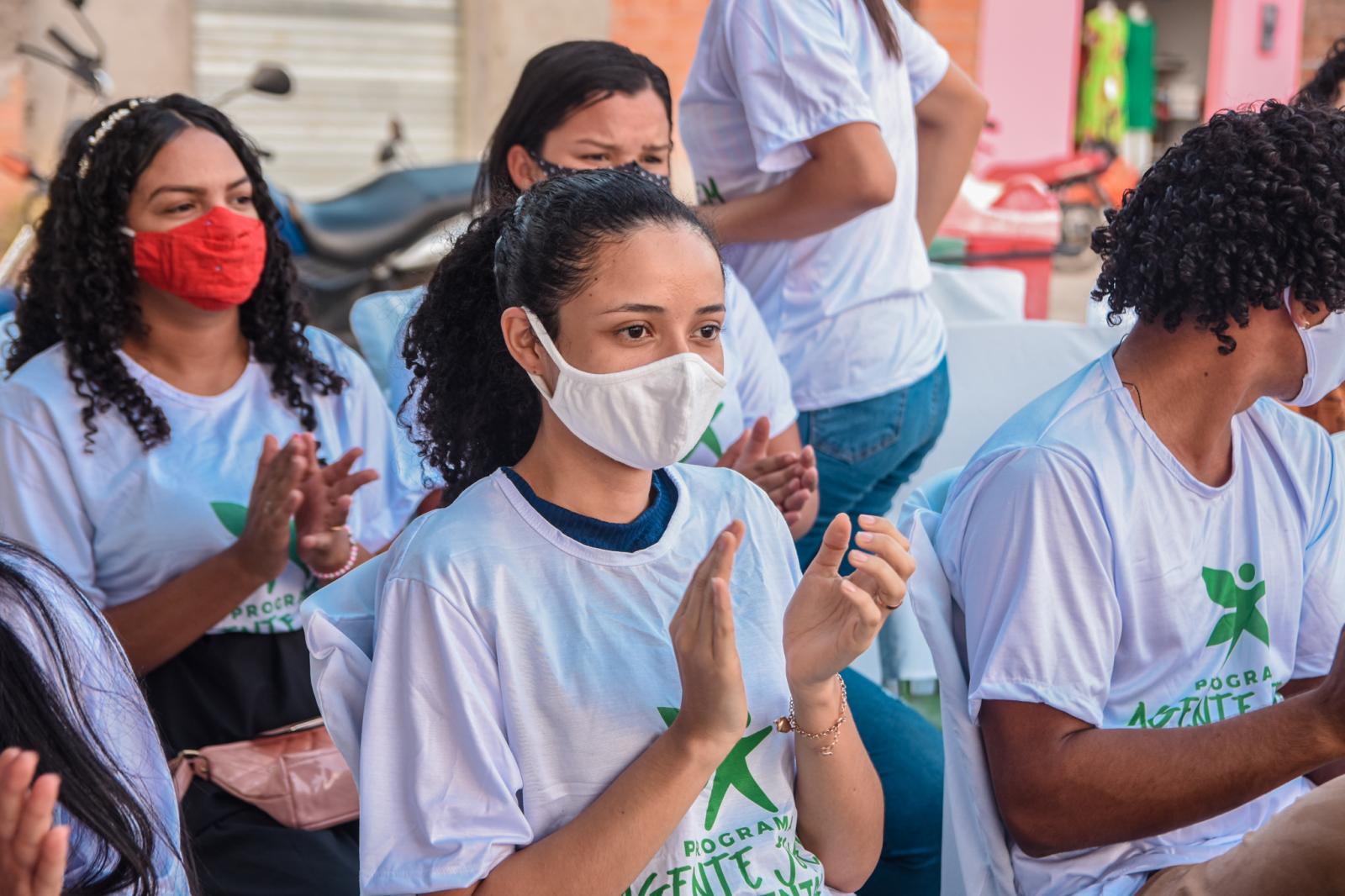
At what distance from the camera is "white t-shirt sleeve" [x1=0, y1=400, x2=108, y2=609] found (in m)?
2.27

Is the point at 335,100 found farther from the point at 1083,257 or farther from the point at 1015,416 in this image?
the point at 1015,416

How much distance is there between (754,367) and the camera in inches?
107

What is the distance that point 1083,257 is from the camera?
12.2 meters

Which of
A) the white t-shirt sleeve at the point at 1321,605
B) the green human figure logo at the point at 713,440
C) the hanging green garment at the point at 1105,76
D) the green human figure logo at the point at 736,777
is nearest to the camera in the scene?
the green human figure logo at the point at 736,777

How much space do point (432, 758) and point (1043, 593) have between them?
75 cm

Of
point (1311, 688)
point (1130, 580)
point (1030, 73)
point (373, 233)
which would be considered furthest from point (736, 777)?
point (1030, 73)

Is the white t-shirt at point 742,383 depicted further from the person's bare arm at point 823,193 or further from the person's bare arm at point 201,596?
the person's bare arm at point 201,596

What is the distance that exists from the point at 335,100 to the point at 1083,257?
21.2ft

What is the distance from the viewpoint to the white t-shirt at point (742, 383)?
2.65m

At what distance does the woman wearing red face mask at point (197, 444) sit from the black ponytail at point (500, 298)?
0.32m

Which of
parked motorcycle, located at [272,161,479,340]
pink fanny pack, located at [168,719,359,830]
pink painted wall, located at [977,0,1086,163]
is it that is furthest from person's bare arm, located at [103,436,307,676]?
pink painted wall, located at [977,0,1086,163]

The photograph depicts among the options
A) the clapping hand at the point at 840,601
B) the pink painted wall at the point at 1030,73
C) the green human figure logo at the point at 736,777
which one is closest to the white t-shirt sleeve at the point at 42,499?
the green human figure logo at the point at 736,777

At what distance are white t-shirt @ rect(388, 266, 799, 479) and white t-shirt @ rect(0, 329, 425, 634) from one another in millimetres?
378

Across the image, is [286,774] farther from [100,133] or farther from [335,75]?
[335,75]
